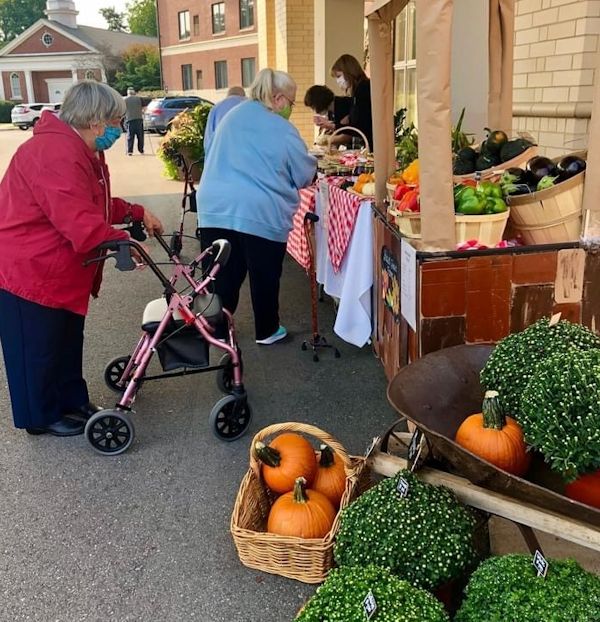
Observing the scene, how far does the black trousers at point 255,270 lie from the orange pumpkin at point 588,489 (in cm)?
288

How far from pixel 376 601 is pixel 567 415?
72 cm

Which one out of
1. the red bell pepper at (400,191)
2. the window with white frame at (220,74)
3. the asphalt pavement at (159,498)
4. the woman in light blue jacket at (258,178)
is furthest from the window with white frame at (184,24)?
the red bell pepper at (400,191)

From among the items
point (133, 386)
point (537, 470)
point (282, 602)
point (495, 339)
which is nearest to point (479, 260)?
point (495, 339)

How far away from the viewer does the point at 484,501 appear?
6.75 ft

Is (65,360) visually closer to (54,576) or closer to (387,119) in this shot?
(54,576)

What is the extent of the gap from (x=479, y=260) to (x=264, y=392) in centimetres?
189

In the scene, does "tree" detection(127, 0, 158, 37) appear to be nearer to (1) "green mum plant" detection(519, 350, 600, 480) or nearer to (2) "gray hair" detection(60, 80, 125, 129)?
(2) "gray hair" detection(60, 80, 125, 129)

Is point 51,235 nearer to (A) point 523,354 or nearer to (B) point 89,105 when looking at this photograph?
(B) point 89,105

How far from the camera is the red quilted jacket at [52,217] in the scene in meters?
3.12

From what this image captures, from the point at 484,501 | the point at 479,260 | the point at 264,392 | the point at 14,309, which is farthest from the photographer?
the point at 264,392

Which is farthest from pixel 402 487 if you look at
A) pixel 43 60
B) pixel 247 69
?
pixel 43 60

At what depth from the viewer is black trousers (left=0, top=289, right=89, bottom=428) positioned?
3365mm

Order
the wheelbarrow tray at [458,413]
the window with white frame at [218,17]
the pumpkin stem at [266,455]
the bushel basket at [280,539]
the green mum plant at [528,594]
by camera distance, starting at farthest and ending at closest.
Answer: the window with white frame at [218,17] < the pumpkin stem at [266,455] < the bushel basket at [280,539] < the wheelbarrow tray at [458,413] < the green mum plant at [528,594]

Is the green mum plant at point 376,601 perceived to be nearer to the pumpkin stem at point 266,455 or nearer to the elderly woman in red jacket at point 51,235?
the pumpkin stem at point 266,455
